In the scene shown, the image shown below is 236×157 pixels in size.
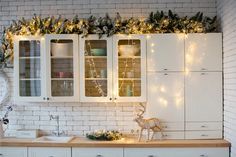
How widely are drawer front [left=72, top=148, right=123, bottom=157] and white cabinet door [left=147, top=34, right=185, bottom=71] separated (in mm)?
1106

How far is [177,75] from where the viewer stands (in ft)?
12.6

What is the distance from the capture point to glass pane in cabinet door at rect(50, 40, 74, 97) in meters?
3.94

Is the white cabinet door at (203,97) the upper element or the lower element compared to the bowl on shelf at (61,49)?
lower

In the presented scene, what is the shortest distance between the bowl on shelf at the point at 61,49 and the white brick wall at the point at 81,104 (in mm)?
508

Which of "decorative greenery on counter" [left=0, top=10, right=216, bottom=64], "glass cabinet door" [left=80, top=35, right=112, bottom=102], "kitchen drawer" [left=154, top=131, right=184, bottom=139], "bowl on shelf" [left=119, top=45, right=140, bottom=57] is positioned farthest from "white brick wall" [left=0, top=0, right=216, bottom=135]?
→ "bowl on shelf" [left=119, top=45, right=140, bottom=57]

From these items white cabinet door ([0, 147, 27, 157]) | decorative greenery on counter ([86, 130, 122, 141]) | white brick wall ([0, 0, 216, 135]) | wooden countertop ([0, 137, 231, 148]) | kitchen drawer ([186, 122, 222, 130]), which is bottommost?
white cabinet door ([0, 147, 27, 157])

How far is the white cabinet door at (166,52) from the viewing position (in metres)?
3.83

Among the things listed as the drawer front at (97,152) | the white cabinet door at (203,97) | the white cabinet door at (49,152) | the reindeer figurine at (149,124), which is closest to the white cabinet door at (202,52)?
the white cabinet door at (203,97)

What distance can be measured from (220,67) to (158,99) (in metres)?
0.88

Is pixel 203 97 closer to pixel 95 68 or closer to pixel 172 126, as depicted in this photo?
pixel 172 126

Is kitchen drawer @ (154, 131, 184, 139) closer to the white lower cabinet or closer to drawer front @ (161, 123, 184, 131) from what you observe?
drawer front @ (161, 123, 184, 131)

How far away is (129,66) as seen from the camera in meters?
3.93

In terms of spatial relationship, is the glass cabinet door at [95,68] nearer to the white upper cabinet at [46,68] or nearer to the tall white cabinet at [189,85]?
the white upper cabinet at [46,68]

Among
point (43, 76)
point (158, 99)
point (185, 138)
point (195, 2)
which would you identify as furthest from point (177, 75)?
point (43, 76)
